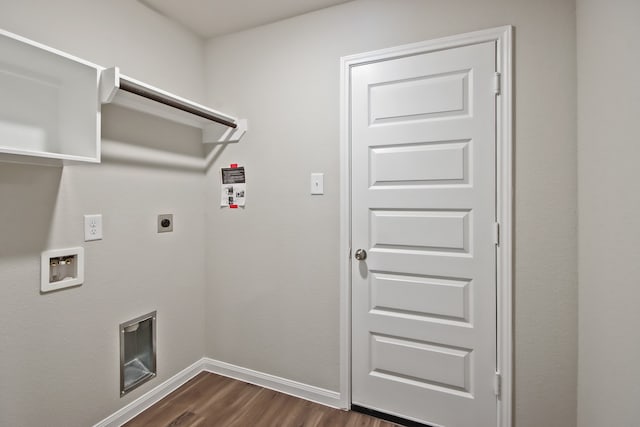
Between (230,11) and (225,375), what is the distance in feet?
7.97

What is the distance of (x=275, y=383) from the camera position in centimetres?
215

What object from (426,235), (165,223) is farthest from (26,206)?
(426,235)

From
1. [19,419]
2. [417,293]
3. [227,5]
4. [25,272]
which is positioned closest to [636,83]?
[417,293]

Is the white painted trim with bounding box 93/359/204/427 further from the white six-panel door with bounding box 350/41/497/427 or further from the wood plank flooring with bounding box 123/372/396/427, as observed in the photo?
the white six-panel door with bounding box 350/41/497/427

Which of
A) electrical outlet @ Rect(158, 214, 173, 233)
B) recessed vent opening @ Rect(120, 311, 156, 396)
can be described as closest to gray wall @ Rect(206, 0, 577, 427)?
electrical outlet @ Rect(158, 214, 173, 233)

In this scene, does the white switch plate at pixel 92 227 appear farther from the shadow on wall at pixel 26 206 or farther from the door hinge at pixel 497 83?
the door hinge at pixel 497 83

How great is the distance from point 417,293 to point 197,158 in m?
1.72

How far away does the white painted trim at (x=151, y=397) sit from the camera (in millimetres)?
1768

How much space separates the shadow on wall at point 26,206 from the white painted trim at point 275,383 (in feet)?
4.60

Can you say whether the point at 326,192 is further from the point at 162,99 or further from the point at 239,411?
the point at 239,411

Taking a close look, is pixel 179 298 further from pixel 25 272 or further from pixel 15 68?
pixel 15 68

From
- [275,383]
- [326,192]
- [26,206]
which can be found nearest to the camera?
[26,206]

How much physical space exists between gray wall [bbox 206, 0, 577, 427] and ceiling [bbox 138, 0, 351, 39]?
0.06 m

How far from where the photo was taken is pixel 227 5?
1932 mm
